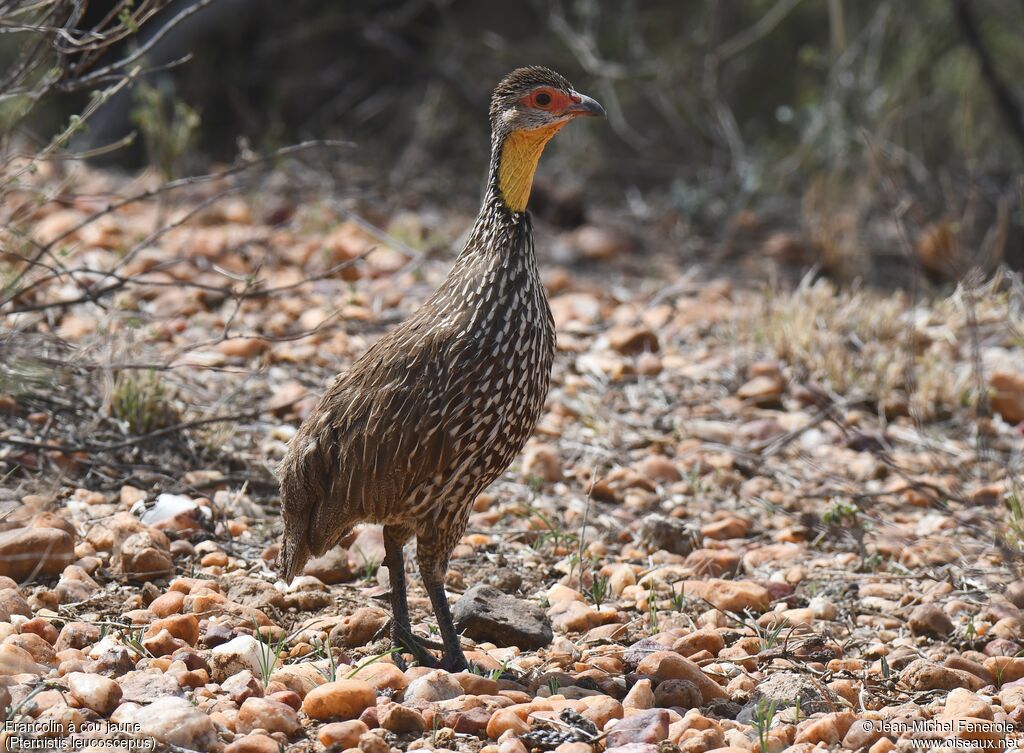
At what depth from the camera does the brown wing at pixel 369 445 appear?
159 inches

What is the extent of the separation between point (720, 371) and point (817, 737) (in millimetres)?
3582

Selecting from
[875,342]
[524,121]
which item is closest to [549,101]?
[524,121]

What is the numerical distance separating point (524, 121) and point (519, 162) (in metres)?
0.15

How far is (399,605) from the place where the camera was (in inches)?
166

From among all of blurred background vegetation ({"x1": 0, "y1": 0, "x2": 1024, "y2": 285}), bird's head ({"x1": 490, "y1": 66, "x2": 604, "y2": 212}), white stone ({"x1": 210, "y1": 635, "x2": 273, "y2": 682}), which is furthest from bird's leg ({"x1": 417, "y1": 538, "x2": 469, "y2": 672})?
blurred background vegetation ({"x1": 0, "y1": 0, "x2": 1024, "y2": 285})

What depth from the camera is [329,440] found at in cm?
425

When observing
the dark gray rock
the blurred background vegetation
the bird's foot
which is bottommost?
the bird's foot

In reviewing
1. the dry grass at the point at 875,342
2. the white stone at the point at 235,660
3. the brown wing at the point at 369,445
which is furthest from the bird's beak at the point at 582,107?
the dry grass at the point at 875,342

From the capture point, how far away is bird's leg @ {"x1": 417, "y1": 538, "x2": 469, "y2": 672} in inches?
160

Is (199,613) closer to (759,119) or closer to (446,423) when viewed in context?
(446,423)

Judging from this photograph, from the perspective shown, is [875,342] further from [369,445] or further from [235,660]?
[235,660]

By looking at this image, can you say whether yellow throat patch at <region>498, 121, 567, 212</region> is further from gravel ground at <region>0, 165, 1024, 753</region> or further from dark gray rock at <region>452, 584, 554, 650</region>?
dark gray rock at <region>452, 584, 554, 650</region>

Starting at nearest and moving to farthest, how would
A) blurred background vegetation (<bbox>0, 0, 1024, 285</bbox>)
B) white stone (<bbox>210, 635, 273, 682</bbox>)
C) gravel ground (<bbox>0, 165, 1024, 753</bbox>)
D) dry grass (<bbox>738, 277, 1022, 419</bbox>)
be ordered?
gravel ground (<bbox>0, 165, 1024, 753</bbox>), white stone (<bbox>210, 635, 273, 682</bbox>), dry grass (<bbox>738, 277, 1022, 419</bbox>), blurred background vegetation (<bbox>0, 0, 1024, 285</bbox>)

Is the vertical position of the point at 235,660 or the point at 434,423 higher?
the point at 434,423
